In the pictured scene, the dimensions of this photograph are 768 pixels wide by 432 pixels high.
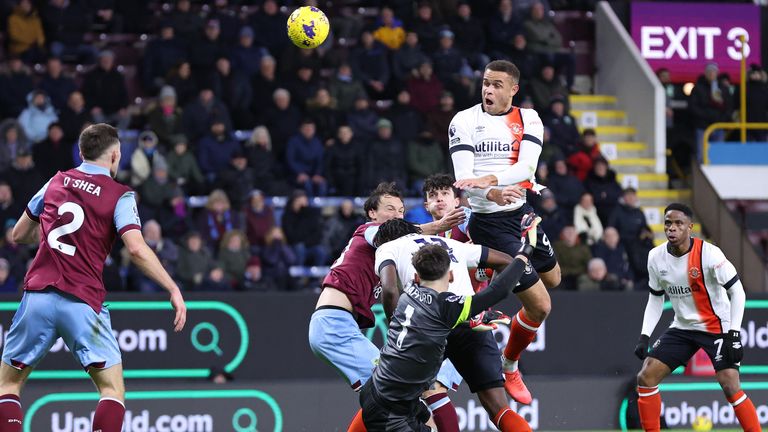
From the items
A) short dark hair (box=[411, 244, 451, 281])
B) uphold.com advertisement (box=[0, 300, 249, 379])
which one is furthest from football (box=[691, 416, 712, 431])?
short dark hair (box=[411, 244, 451, 281])

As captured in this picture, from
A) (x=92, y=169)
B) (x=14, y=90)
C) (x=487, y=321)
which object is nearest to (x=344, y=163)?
(x=14, y=90)

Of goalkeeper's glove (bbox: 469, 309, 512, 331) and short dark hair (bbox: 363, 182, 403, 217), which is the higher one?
short dark hair (bbox: 363, 182, 403, 217)

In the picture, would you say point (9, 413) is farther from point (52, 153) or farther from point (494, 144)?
point (52, 153)

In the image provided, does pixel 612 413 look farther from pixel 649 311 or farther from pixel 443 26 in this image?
pixel 443 26

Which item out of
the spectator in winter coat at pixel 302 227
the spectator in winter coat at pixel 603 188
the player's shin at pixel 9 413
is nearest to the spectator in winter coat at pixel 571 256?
the spectator in winter coat at pixel 603 188

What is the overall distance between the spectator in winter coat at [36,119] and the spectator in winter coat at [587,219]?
272 inches

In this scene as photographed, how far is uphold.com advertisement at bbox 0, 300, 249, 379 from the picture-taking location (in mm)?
13664

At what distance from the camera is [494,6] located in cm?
2030

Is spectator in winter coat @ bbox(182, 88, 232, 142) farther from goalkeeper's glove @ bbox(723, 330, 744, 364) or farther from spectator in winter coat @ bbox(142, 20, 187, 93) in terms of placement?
goalkeeper's glove @ bbox(723, 330, 744, 364)

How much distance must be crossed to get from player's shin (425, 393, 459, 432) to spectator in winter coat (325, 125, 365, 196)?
816cm

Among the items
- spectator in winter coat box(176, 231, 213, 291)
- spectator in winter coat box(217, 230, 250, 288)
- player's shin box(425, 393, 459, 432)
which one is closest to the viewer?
player's shin box(425, 393, 459, 432)

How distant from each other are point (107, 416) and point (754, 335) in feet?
30.4

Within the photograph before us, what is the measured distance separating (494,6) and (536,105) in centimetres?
225

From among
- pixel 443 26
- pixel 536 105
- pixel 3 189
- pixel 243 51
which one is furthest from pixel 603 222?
pixel 3 189
